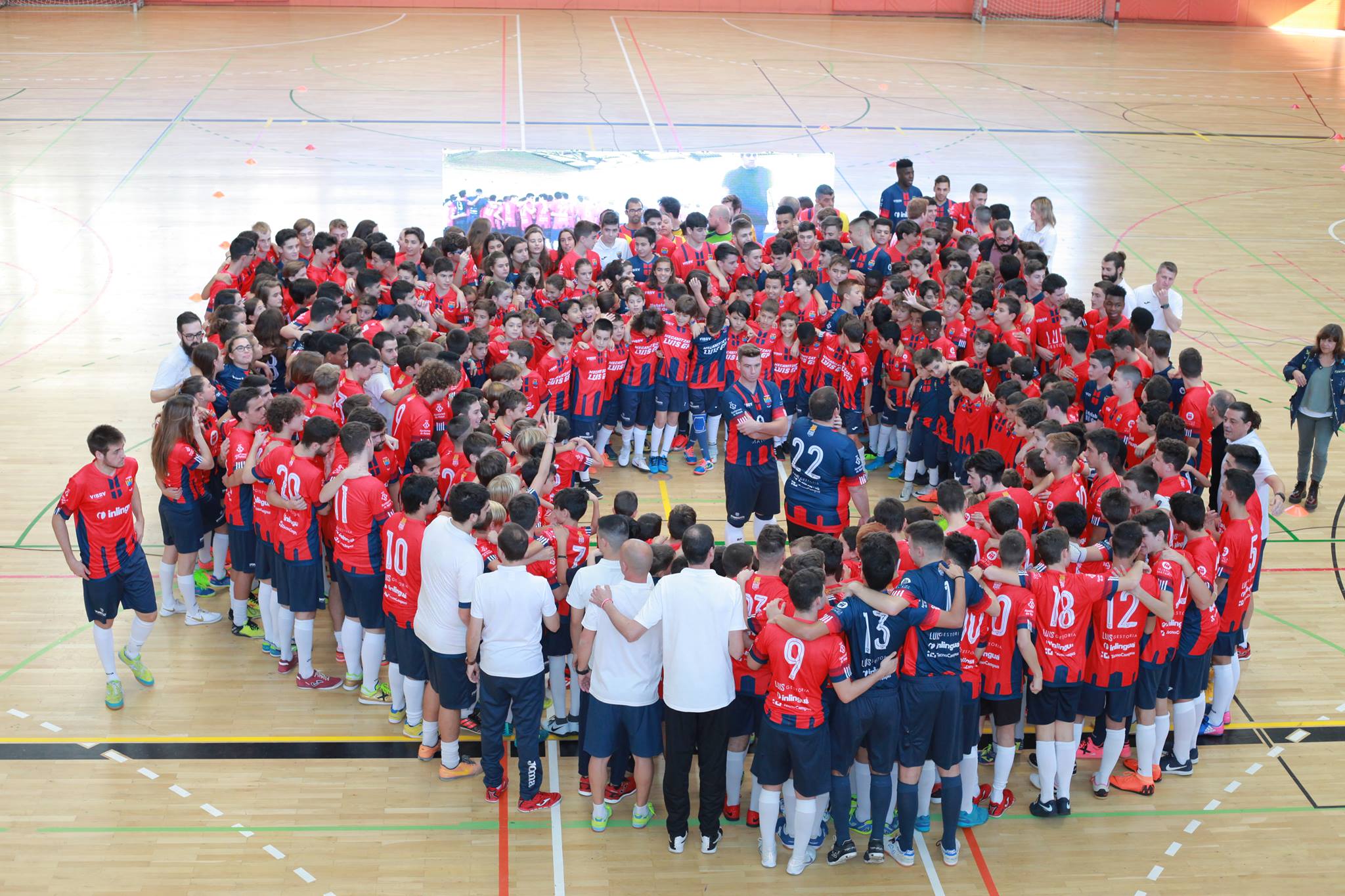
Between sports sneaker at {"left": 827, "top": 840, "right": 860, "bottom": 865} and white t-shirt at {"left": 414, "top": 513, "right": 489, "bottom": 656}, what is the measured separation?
8.04 ft

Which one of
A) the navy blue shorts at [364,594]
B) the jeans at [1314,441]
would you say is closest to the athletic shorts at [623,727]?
the navy blue shorts at [364,594]

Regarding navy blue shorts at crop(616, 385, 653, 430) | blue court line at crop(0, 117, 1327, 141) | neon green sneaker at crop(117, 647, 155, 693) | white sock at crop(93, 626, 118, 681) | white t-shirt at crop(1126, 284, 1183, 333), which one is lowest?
neon green sneaker at crop(117, 647, 155, 693)

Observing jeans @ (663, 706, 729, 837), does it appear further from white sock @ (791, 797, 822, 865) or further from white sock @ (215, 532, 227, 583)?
white sock @ (215, 532, 227, 583)

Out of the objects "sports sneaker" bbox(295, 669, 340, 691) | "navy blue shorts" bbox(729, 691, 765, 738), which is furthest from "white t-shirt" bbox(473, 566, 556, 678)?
"sports sneaker" bbox(295, 669, 340, 691)

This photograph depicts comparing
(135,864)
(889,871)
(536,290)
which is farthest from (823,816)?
(536,290)

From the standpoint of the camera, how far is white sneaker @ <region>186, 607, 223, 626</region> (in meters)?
10.7

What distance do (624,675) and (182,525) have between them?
4.70 m

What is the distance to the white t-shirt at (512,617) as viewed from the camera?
26.3ft

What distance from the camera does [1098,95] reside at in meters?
30.8

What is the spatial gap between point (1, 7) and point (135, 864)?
117 ft

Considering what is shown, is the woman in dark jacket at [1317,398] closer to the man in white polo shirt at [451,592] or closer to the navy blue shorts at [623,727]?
the navy blue shorts at [623,727]

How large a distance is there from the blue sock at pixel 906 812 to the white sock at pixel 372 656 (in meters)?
4.08

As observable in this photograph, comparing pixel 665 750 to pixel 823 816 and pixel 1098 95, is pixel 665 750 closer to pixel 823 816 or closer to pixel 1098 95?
pixel 823 816

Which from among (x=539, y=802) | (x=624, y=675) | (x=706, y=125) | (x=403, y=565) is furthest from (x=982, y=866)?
(x=706, y=125)
